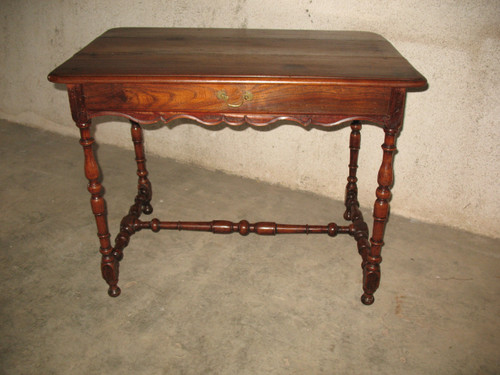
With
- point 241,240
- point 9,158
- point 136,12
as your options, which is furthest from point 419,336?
point 9,158

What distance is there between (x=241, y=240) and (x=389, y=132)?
1076mm

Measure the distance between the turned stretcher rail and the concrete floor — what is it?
135 mm

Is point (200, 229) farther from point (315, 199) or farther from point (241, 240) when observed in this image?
point (315, 199)

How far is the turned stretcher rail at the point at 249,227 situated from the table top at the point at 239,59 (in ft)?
2.81

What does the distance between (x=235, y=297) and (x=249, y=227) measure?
39cm

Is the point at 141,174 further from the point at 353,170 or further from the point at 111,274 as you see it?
the point at 353,170

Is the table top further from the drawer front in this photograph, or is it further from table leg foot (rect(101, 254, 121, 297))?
table leg foot (rect(101, 254, 121, 297))

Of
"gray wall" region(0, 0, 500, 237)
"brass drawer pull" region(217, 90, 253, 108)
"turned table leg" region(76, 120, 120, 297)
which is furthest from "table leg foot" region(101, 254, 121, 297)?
"gray wall" region(0, 0, 500, 237)

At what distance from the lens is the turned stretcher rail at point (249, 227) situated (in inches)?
89.9

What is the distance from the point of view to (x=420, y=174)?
103 inches

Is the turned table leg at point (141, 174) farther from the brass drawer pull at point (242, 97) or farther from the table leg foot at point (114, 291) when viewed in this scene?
the brass drawer pull at point (242, 97)

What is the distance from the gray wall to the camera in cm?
228

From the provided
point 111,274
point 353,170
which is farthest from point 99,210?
point 353,170

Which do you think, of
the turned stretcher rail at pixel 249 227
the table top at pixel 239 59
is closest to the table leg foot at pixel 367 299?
the turned stretcher rail at pixel 249 227
